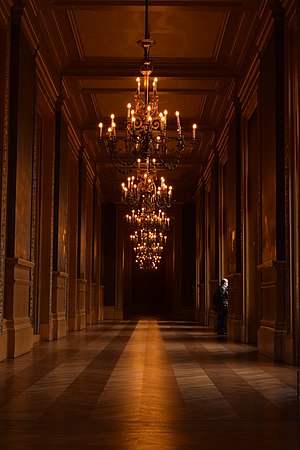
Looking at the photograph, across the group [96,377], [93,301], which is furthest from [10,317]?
[93,301]

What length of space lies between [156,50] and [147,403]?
8840 millimetres

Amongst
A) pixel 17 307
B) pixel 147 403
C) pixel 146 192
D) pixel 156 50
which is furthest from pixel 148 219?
pixel 147 403

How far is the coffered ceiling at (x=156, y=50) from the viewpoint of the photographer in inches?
438

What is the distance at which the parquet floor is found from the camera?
422 centimetres

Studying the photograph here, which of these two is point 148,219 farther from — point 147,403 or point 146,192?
point 147,403

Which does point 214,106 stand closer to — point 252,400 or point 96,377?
point 96,377

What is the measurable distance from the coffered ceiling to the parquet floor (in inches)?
210

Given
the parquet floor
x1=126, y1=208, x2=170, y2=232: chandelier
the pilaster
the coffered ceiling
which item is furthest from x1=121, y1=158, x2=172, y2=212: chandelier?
the parquet floor

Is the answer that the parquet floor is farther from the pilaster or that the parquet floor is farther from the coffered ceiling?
the coffered ceiling

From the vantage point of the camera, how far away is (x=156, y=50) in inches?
517

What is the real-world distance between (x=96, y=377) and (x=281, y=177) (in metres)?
4.17

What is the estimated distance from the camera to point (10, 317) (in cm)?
973

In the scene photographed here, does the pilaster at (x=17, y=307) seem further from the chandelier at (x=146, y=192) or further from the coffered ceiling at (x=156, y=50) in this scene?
the chandelier at (x=146, y=192)

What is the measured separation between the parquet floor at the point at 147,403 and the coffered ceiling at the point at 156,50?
5338 millimetres
